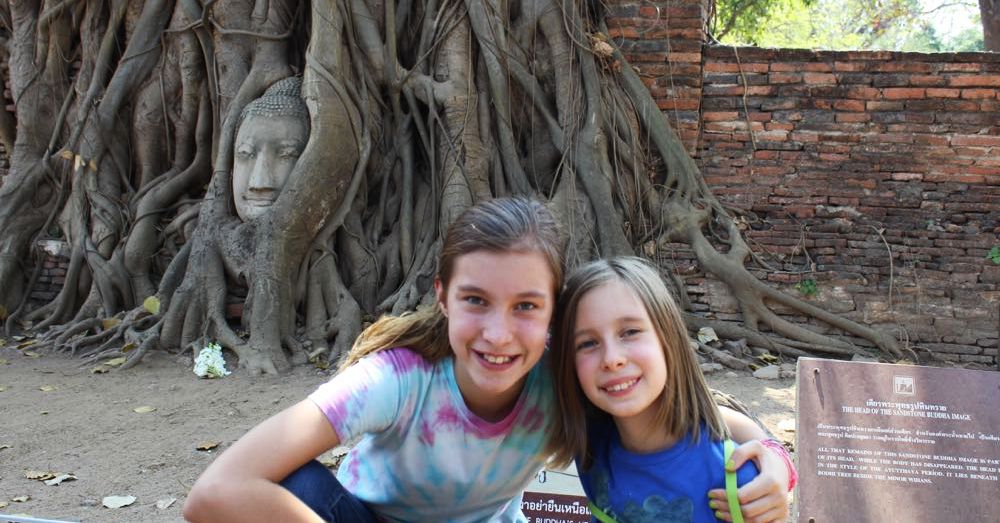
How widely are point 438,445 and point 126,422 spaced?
242cm

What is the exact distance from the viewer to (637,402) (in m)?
1.62

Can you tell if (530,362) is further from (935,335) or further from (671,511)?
(935,335)

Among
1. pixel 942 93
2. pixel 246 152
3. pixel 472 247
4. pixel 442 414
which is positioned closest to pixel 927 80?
pixel 942 93

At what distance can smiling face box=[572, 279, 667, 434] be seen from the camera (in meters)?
1.62

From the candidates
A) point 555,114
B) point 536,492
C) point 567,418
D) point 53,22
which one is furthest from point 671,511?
point 53,22

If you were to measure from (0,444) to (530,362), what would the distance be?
2810mm

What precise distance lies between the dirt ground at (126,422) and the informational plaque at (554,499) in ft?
4.16

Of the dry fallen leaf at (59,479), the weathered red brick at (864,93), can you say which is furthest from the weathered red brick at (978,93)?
the dry fallen leaf at (59,479)

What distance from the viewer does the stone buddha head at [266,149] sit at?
15.3 feet

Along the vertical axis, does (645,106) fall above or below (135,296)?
above

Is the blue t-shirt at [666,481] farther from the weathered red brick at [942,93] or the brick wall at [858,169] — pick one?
the weathered red brick at [942,93]

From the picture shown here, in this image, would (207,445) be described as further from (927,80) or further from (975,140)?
(975,140)

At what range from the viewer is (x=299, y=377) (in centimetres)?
417

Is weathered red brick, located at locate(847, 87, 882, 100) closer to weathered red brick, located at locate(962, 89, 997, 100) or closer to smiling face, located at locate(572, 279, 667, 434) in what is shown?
weathered red brick, located at locate(962, 89, 997, 100)
